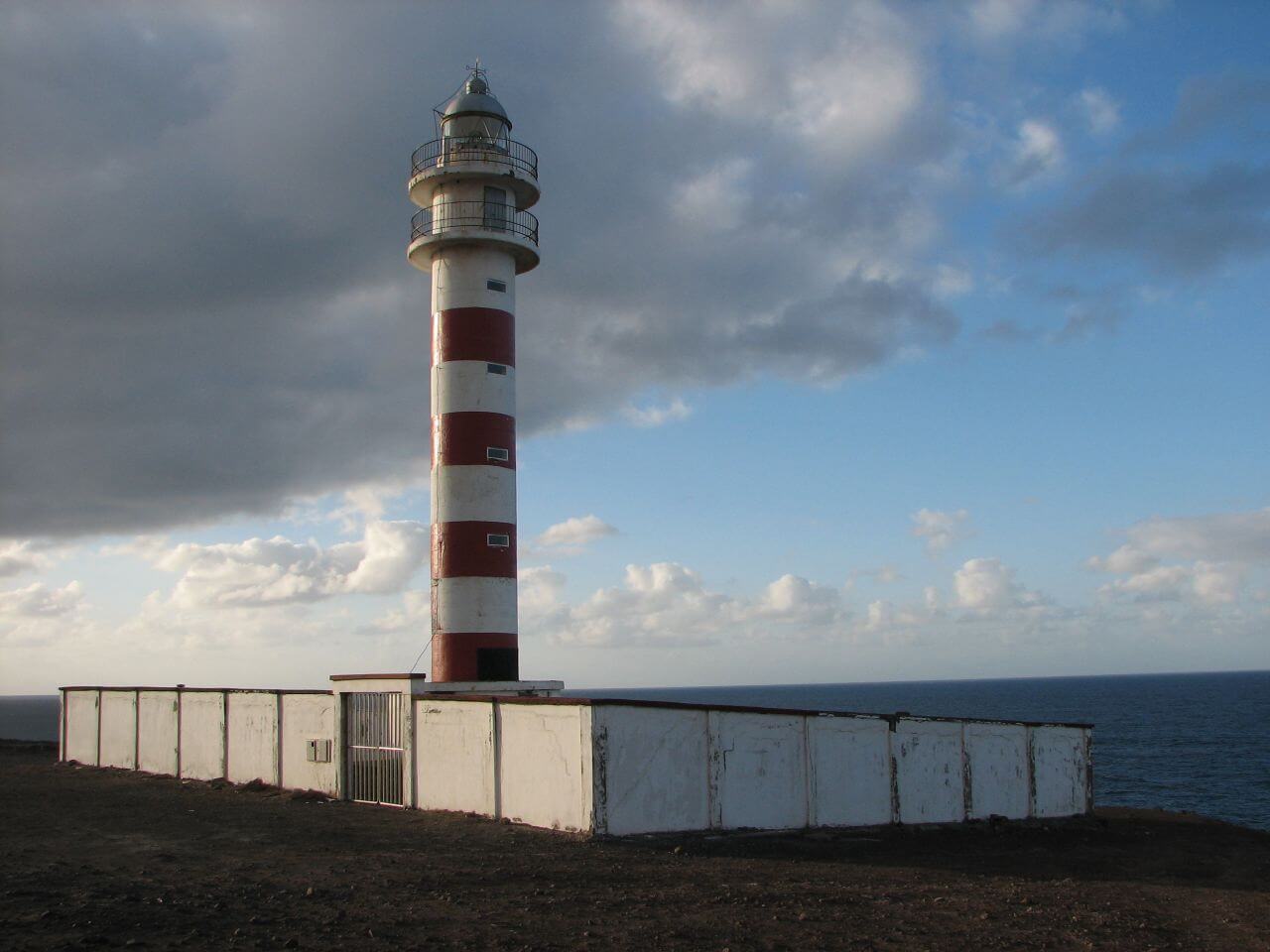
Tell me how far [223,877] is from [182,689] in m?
17.3

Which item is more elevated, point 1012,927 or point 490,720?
point 490,720

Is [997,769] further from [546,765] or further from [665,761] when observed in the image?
[546,765]

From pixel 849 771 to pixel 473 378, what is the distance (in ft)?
38.0

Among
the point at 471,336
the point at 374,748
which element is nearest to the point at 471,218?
the point at 471,336

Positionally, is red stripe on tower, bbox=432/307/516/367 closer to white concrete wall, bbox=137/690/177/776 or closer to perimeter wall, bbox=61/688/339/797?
perimeter wall, bbox=61/688/339/797

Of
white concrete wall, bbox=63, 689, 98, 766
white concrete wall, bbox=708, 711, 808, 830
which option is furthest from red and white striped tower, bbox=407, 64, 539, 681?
white concrete wall, bbox=63, 689, 98, 766

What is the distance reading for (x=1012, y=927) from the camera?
12992mm

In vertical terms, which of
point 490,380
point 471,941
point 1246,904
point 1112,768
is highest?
point 490,380

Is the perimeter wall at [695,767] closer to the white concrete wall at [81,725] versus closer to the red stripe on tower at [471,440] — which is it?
the red stripe on tower at [471,440]

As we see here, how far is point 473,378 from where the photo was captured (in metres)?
25.0

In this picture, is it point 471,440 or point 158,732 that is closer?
point 471,440

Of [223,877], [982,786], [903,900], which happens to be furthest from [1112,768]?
[223,877]

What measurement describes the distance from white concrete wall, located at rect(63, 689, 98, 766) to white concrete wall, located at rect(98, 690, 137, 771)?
70cm

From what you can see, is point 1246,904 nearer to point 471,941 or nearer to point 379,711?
point 471,941
